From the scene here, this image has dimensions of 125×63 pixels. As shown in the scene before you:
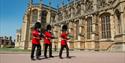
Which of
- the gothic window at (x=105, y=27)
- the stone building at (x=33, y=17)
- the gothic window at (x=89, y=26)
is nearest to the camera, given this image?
the gothic window at (x=105, y=27)

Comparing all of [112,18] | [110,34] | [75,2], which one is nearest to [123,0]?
[112,18]

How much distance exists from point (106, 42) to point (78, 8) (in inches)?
600

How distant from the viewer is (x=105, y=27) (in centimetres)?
2817

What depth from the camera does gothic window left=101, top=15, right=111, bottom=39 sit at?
27.8 m

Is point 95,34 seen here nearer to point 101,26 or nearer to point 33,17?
point 101,26

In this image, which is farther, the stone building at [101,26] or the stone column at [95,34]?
the stone column at [95,34]

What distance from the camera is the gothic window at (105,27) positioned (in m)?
27.8

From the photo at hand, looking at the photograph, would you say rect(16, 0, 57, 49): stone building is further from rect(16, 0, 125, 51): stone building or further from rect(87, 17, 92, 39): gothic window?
rect(87, 17, 92, 39): gothic window

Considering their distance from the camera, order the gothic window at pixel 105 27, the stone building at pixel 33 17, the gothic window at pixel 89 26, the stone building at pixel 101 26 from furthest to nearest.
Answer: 1. the stone building at pixel 33 17
2. the gothic window at pixel 89 26
3. the gothic window at pixel 105 27
4. the stone building at pixel 101 26

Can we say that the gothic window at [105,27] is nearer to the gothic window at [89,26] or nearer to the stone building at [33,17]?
the gothic window at [89,26]

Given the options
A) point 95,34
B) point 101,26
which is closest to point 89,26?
point 101,26

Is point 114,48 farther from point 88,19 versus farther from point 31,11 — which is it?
point 31,11

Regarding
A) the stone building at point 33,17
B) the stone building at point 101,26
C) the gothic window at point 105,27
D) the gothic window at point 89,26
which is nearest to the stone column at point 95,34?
the stone building at point 101,26

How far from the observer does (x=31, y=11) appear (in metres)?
48.0
